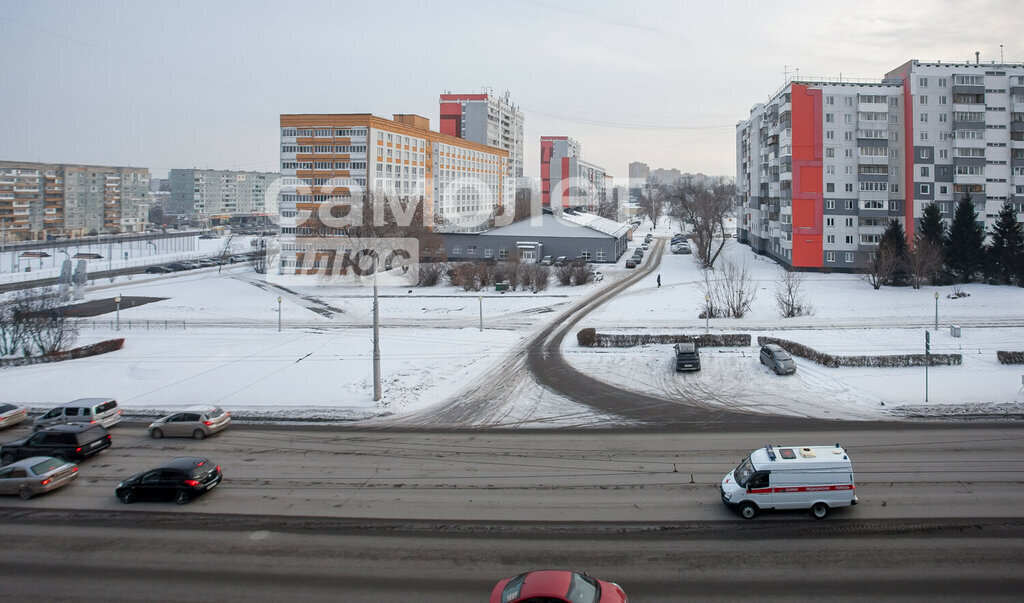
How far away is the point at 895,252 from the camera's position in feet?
154

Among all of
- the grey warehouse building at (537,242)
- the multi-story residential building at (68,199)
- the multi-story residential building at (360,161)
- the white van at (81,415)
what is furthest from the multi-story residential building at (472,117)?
the white van at (81,415)

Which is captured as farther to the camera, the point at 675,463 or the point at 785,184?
the point at 785,184

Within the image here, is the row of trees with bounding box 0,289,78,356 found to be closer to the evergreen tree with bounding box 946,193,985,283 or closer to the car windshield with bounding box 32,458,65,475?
the car windshield with bounding box 32,458,65,475

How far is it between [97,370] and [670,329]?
25.6m

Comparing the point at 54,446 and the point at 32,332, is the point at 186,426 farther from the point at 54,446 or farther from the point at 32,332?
the point at 32,332

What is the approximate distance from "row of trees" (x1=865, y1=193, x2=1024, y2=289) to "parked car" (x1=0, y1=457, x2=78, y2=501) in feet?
152

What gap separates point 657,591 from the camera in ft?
32.8

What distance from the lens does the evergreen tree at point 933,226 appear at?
48.2m

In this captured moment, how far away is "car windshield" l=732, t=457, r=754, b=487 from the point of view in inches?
500

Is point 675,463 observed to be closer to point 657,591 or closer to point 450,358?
point 657,591

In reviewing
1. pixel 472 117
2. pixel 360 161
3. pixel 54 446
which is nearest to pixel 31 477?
pixel 54 446

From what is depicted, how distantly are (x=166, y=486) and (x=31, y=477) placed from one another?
322cm

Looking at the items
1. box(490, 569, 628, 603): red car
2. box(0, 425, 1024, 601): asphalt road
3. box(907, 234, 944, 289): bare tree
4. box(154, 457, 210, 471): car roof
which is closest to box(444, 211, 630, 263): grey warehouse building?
box(907, 234, 944, 289): bare tree

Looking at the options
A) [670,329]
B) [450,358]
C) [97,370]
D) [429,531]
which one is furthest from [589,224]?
[429,531]
